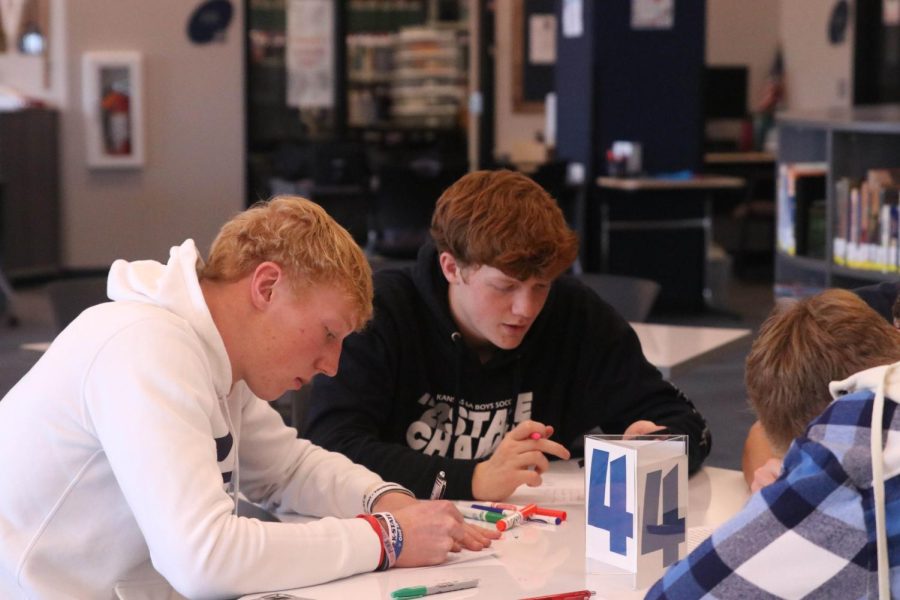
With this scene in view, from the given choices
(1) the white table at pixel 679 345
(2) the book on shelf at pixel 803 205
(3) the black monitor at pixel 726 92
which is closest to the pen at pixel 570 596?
(1) the white table at pixel 679 345

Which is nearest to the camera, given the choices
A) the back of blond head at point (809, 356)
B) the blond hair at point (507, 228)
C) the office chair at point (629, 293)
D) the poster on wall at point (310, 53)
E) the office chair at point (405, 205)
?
the back of blond head at point (809, 356)

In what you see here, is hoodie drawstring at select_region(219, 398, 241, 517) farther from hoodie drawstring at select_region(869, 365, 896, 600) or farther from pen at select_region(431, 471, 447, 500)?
hoodie drawstring at select_region(869, 365, 896, 600)

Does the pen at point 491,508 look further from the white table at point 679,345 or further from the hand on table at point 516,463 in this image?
the white table at point 679,345

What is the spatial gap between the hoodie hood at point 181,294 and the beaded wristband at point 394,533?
0.29 meters

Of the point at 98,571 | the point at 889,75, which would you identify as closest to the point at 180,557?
the point at 98,571

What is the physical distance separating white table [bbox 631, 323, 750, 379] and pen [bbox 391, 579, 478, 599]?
1535 mm

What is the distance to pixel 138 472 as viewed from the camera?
5.45 ft

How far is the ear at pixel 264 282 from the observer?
181cm

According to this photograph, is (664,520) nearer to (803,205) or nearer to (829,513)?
(829,513)

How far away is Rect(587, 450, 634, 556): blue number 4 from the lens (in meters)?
1.75

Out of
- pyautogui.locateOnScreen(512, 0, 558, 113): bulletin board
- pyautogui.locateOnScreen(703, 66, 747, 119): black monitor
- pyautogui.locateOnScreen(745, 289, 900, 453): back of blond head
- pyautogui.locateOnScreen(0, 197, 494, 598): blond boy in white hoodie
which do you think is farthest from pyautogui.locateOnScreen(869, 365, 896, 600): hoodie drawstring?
pyautogui.locateOnScreen(703, 66, 747, 119): black monitor

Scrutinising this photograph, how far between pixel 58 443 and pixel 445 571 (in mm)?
539

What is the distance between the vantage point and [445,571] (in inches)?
71.2

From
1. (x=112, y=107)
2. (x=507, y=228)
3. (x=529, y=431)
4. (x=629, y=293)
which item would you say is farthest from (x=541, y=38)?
(x=529, y=431)
